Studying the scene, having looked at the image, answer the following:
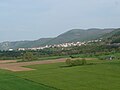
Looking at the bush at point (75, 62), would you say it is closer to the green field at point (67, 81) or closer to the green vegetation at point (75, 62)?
the green vegetation at point (75, 62)

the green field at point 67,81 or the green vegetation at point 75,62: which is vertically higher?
the green vegetation at point 75,62

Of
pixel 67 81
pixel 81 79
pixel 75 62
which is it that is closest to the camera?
pixel 67 81

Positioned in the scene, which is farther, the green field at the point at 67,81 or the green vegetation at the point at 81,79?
the green field at the point at 67,81

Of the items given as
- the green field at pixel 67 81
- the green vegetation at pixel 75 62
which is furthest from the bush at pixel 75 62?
the green field at pixel 67 81

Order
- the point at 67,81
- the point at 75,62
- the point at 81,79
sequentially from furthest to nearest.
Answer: the point at 75,62 → the point at 81,79 → the point at 67,81

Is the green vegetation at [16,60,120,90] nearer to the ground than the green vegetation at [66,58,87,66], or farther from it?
nearer to the ground

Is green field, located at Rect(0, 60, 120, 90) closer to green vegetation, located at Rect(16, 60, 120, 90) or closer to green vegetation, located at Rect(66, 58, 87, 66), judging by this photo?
→ green vegetation, located at Rect(16, 60, 120, 90)

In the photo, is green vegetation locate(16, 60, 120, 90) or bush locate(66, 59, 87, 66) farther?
bush locate(66, 59, 87, 66)

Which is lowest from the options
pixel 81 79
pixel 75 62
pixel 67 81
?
pixel 81 79

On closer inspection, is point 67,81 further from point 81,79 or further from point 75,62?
point 75,62

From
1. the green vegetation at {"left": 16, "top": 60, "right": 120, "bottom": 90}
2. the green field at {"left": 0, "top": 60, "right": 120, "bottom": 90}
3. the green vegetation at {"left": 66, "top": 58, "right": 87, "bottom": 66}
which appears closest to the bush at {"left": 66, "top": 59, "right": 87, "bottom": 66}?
the green vegetation at {"left": 66, "top": 58, "right": 87, "bottom": 66}

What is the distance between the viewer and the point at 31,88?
129ft

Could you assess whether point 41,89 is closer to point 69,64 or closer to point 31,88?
point 31,88

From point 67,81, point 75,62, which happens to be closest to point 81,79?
point 67,81
